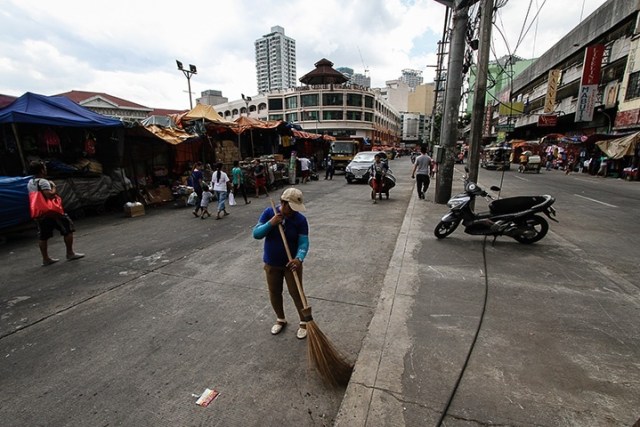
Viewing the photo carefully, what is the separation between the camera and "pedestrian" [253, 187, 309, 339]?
2.76 meters

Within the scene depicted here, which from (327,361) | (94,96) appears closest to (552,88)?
(327,361)

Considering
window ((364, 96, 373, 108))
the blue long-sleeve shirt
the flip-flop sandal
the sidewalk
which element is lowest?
the flip-flop sandal

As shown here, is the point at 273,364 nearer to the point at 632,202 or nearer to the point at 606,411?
the point at 606,411

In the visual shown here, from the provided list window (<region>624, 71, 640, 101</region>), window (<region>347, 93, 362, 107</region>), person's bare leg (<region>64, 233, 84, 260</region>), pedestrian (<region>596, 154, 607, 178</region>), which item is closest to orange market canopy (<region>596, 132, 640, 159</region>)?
pedestrian (<region>596, 154, 607, 178</region>)

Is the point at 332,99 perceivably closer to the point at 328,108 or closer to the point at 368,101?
the point at 328,108

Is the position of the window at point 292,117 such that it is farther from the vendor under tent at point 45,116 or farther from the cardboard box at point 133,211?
the cardboard box at point 133,211

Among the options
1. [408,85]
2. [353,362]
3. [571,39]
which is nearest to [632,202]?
[353,362]

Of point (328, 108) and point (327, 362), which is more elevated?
point (328, 108)

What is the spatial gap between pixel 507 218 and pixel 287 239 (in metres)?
4.56

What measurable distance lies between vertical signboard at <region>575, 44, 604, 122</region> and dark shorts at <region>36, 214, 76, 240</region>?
27643 millimetres

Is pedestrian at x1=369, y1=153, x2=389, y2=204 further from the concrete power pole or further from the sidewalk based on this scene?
the sidewalk

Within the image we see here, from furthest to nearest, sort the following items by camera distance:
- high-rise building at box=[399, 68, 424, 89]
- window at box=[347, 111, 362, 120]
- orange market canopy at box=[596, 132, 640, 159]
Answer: high-rise building at box=[399, 68, 424, 89], window at box=[347, 111, 362, 120], orange market canopy at box=[596, 132, 640, 159]

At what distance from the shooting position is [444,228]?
6.09 m

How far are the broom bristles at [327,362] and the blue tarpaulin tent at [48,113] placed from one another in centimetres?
888
